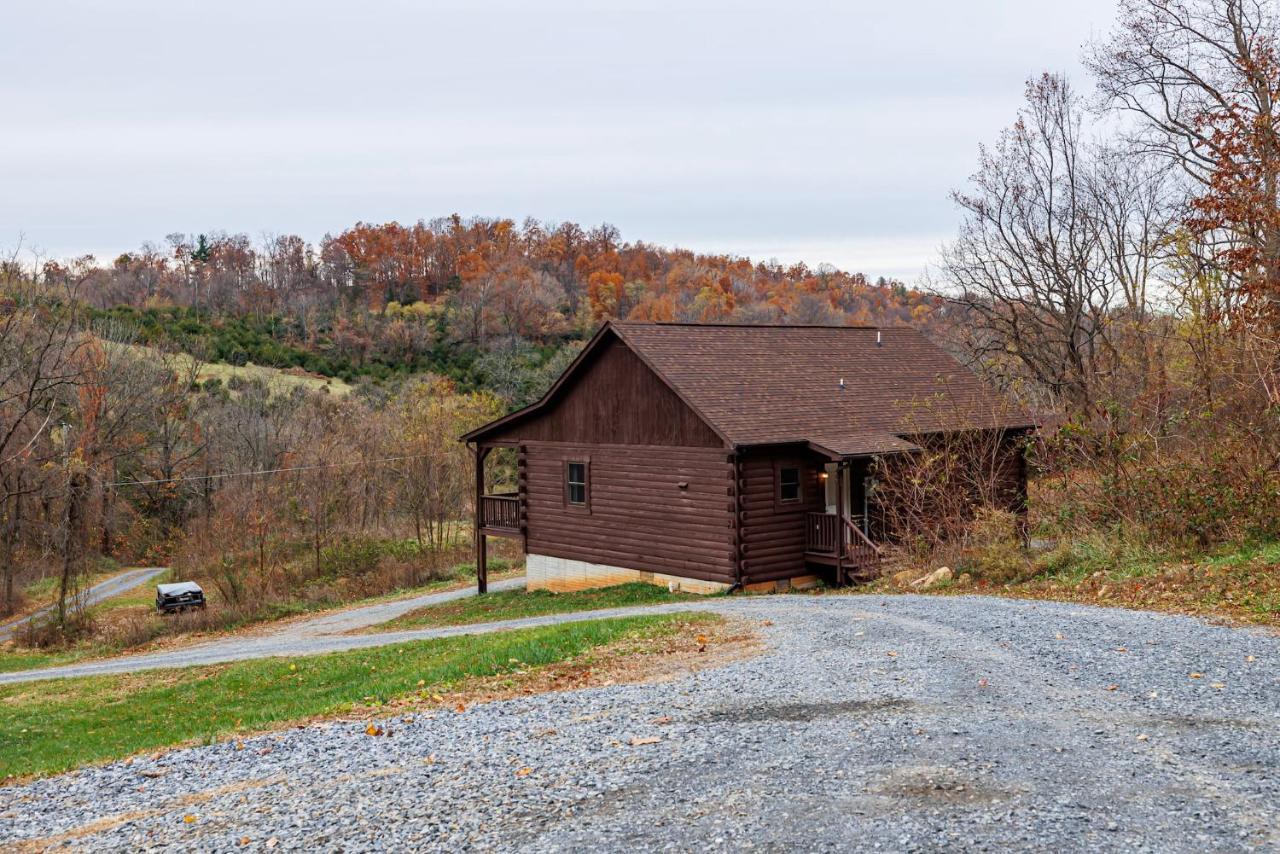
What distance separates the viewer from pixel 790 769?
7648 millimetres

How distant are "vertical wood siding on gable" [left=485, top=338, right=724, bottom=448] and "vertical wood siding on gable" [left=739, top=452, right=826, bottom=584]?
1099mm

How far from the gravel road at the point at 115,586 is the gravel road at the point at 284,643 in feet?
39.7

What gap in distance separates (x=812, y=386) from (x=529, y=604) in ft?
28.0

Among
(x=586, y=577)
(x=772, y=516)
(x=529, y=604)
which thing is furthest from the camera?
(x=586, y=577)

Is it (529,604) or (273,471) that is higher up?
(273,471)

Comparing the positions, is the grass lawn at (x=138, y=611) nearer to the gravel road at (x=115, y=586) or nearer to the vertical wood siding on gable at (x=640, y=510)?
the gravel road at (x=115, y=586)

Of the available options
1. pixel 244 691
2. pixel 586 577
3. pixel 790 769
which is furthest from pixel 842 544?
pixel 790 769

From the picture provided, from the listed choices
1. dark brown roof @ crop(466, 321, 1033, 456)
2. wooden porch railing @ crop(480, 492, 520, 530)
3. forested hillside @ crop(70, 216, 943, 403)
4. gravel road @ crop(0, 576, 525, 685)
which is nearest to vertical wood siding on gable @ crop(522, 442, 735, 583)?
wooden porch railing @ crop(480, 492, 520, 530)

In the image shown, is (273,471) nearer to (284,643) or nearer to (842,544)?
(284,643)

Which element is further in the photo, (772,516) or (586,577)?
(586,577)

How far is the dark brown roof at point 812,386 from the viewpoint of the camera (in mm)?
23984

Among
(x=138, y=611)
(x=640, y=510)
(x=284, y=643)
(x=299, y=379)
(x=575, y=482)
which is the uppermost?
(x=299, y=379)

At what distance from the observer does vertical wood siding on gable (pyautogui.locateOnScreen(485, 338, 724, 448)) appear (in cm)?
2462

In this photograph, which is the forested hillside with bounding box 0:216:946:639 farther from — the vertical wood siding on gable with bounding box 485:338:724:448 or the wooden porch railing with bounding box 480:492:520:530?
the vertical wood siding on gable with bounding box 485:338:724:448
